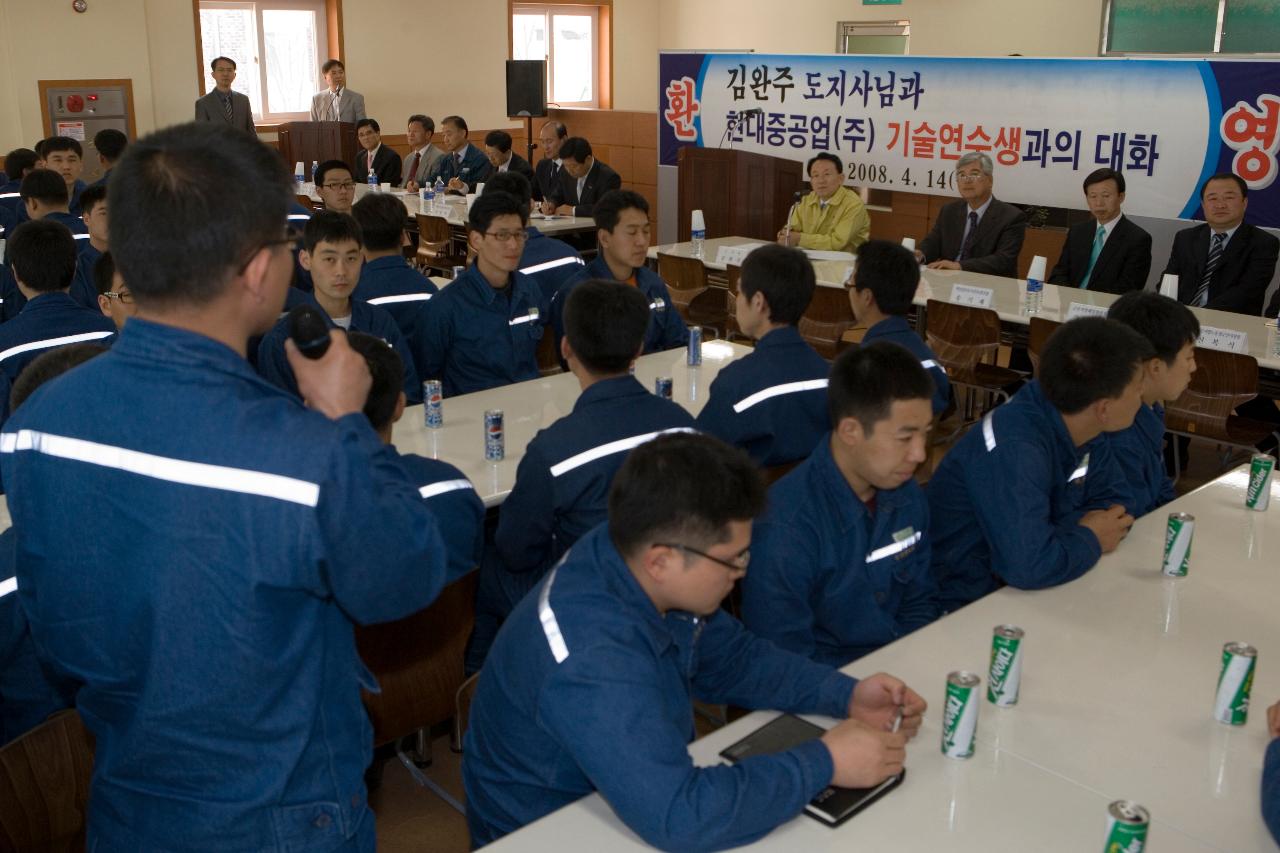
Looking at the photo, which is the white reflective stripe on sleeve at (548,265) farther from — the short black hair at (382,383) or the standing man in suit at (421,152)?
the standing man in suit at (421,152)

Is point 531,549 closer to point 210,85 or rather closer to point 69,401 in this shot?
point 69,401

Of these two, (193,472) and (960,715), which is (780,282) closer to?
(960,715)

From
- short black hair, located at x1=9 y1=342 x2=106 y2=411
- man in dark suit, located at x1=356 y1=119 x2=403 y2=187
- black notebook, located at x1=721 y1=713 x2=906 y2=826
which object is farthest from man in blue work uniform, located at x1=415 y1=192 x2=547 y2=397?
man in dark suit, located at x1=356 y1=119 x2=403 y2=187

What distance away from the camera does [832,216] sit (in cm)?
726

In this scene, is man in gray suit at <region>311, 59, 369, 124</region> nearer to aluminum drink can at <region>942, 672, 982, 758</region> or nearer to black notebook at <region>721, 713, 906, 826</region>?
black notebook at <region>721, 713, 906, 826</region>

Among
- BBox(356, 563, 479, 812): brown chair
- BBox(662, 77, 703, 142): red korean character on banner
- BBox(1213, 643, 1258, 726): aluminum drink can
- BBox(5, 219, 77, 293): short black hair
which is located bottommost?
BBox(356, 563, 479, 812): brown chair

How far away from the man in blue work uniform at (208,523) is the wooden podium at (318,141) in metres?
10.2

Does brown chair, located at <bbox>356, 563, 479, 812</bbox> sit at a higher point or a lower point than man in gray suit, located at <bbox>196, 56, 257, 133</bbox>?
lower

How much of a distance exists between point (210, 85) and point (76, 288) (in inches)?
253

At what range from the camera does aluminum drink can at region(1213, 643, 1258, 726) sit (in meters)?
1.98

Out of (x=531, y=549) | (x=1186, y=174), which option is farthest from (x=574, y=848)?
(x=1186, y=174)

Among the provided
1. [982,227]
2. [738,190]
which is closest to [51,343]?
[982,227]

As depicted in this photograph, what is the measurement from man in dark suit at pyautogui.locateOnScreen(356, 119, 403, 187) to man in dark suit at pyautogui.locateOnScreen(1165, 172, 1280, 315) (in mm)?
6840

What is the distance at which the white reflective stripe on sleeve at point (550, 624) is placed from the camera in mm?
1643
